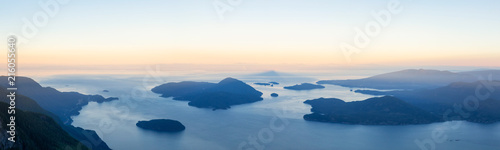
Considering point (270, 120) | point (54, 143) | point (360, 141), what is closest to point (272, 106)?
point (270, 120)

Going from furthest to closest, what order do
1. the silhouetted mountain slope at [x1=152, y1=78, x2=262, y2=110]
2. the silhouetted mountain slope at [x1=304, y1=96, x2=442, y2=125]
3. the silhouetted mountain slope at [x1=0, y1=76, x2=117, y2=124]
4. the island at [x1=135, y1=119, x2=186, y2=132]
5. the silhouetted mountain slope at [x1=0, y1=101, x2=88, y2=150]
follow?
the silhouetted mountain slope at [x1=152, y1=78, x2=262, y2=110] → the silhouetted mountain slope at [x1=0, y1=76, x2=117, y2=124] → the silhouetted mountain slope at [x1=304, y1=96, x2=442, y2=125] → the island at [x1=135, y1=119, x2=186, y2=132] → the silhouetted mountain slope at [x1=0, y1=101, x2=88, y2=150]

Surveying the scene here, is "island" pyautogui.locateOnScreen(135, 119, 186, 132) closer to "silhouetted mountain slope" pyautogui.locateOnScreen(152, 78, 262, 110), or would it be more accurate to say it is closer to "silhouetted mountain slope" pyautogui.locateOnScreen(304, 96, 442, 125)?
"silhouetted mountain slope" pyautogui.locateOnScreen(152, 78, 262, 110)

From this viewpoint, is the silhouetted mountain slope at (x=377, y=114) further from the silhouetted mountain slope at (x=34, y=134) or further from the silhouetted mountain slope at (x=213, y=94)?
the silhouetted mountain slope at (x=34, y=134)

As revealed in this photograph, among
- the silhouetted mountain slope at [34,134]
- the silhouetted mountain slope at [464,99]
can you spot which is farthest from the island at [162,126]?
the silhouetted mountain slope at [464,99]

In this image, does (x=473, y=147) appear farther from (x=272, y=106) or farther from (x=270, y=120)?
(x=272, y=106)

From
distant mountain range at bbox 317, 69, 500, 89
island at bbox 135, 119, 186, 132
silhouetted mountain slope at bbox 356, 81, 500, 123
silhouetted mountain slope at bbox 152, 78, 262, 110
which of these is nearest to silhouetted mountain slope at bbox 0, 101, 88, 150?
island at bbox 135, 119, 186, 132

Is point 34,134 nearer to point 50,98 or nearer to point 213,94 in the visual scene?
point 50,98

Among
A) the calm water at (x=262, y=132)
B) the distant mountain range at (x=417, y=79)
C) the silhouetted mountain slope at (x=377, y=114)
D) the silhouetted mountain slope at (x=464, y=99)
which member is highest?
the distant mountain range at (x=417, y=79)

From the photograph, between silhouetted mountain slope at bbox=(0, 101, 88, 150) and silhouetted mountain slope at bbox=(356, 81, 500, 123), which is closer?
silhouetted mountain slope at bbox=(0, 101, 88, 150)
